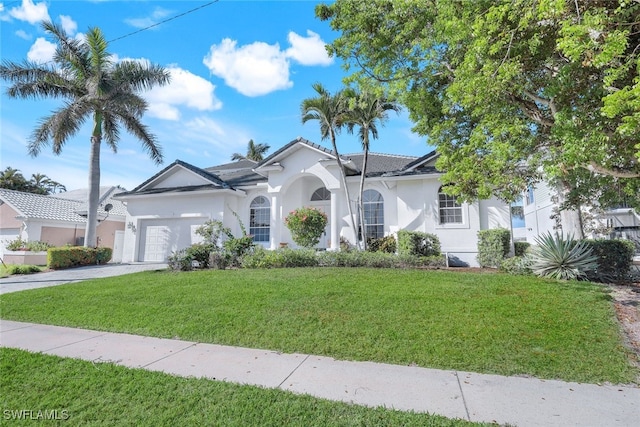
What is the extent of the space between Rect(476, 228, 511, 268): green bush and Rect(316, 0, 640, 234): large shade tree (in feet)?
9.25

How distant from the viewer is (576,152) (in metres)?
5.13

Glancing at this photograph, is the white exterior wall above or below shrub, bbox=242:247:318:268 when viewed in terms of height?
above

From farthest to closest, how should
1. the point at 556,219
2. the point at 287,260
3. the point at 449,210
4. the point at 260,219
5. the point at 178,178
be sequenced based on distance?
the point at 178,178 → the point at 260,219 → the point at 556,219 → the point at 449,210 → the point at 287,260

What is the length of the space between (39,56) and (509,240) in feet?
82.9

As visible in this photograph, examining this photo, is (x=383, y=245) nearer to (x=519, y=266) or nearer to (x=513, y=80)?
(x=519, y=266)

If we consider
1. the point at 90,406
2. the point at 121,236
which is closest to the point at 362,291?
the point at 90,406

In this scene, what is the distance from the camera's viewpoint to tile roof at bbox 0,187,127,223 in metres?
22.4

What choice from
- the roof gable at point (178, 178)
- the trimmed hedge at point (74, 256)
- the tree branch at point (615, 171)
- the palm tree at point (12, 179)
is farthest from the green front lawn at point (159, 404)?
the palm tree at point (12, 179)

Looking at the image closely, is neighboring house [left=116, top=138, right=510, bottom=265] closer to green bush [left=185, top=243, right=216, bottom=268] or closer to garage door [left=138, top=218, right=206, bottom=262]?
garage door [left=138, top=218, right=206, bottom=262]

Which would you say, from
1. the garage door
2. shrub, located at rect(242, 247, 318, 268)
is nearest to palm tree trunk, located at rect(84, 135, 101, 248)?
the garage door

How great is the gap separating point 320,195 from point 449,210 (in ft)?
22.8

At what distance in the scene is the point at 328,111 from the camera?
48.4 feet

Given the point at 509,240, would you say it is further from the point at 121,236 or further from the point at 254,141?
the point at 254,141

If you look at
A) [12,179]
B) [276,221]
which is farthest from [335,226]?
[12,179]
